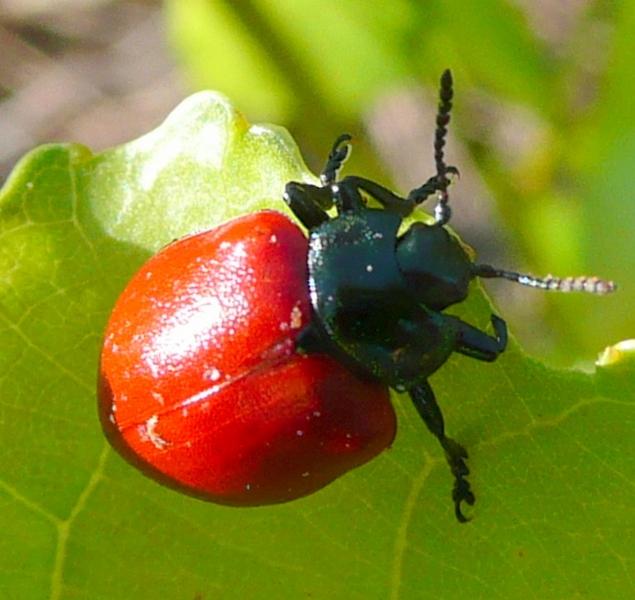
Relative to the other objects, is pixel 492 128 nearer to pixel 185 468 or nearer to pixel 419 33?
pixel 419 33

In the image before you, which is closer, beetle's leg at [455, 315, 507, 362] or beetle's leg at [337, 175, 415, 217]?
beetle's leg at [455, 315, 507, 362]

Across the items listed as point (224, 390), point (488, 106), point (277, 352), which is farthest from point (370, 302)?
point (488, 106)

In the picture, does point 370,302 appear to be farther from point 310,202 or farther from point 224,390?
point 224,390

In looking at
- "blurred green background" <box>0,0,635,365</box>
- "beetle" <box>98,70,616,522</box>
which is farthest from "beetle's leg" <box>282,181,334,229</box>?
"blurred green background" <box>0,0,635,365</box>

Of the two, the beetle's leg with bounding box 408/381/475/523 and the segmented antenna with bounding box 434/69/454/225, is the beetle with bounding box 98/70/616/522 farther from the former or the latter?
the segmented antenna with bounding box 434/69/454/225

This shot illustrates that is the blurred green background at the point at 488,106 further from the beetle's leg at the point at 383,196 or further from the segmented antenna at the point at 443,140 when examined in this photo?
the beetle's leg at the point at 383,196

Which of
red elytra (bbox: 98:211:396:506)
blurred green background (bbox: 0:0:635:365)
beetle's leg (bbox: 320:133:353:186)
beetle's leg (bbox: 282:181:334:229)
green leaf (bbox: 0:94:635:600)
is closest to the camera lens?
green leaf (bbox: 0:94:635:600)
